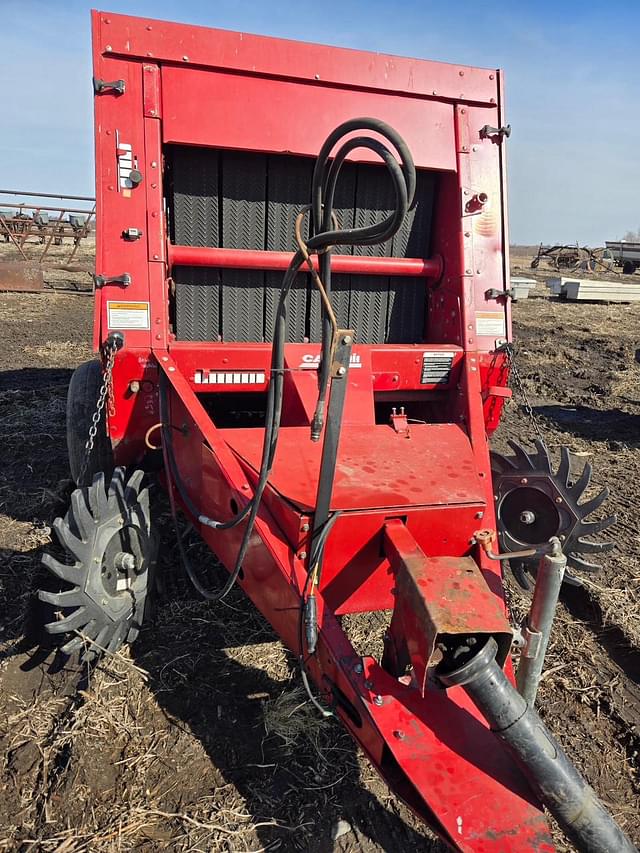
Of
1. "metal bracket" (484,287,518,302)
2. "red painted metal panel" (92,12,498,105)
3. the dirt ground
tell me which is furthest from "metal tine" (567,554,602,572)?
"red painted metal panel" (92,12,498,105)

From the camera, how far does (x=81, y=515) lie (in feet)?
8.59

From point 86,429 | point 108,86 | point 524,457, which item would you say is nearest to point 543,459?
point 524,457

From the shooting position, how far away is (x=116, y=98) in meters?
3.06

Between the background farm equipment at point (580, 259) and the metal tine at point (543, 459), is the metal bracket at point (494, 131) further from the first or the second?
the background farm equipment at point (580, 259)

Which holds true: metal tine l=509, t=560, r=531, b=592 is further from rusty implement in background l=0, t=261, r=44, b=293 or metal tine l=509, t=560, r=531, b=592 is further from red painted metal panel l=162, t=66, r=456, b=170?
rusty implement in background l=0, t=261, r=44, b=293

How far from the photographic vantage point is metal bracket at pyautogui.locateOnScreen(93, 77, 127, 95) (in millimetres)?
3008

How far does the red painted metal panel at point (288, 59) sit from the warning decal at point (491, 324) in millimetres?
1147

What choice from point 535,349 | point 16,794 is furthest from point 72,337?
point 16,794

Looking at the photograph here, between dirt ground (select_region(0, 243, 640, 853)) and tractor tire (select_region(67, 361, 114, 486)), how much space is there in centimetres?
52

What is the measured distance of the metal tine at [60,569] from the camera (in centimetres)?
251

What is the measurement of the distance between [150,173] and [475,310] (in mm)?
1794

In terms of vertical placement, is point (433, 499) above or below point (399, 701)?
above

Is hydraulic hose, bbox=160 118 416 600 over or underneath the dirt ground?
over

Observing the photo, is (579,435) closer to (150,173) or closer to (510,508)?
(510,508)
